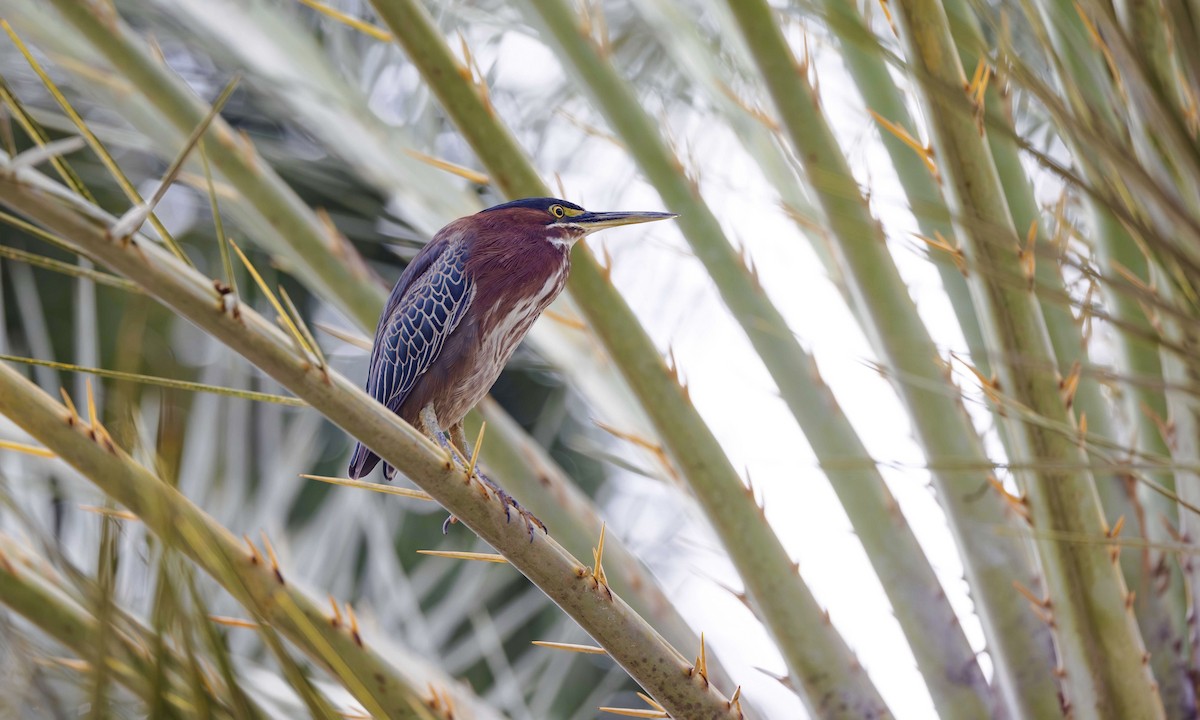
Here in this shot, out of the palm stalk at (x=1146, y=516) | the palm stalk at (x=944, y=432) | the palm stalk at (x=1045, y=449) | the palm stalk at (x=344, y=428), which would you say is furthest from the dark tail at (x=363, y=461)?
the palm stalk at (x=1146, y=516)

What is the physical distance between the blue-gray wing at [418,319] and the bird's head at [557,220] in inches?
4.8

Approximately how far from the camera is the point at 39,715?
0.63 meters

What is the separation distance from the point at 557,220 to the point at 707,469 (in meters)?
0.39

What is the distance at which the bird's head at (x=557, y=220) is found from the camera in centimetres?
147

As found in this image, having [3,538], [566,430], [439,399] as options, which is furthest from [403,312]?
[566,430]

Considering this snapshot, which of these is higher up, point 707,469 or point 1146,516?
point 1146,516

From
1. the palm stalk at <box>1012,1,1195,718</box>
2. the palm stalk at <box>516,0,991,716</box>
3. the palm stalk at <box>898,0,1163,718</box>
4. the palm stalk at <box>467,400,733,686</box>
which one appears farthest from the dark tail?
the palm stalk at <box>1012,1,1195,718</box>

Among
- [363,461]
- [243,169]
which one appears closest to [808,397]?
[363,461]

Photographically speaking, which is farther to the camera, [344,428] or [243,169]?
[243,169]

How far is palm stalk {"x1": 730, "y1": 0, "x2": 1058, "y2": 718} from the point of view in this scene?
4.68ft

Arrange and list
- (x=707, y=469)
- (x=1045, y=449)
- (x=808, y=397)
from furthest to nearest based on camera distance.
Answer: (x=808, y=397), (x=707, y=469), (x=1045, y=449)

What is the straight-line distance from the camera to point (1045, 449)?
1.32 meters

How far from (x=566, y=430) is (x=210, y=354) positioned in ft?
4.82

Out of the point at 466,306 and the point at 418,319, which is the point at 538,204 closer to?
the point at 466,306
